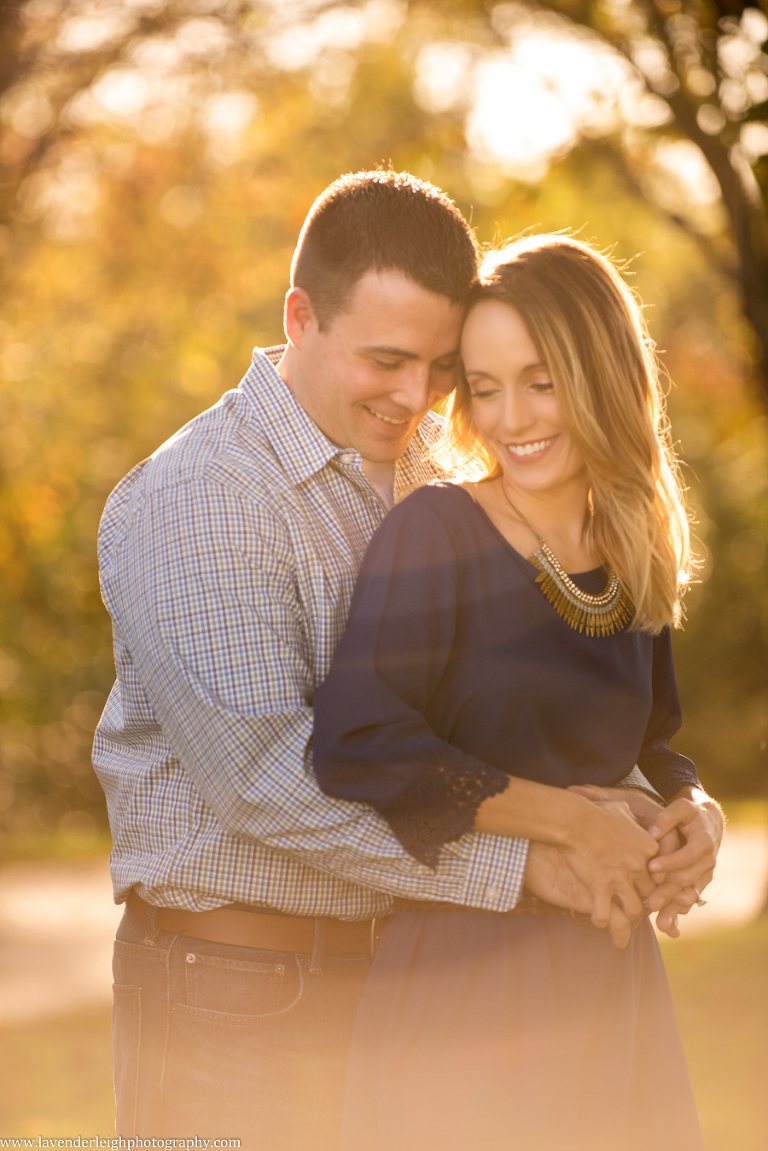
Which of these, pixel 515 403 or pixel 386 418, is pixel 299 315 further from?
pixel 515 403

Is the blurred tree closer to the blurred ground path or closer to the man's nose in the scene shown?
the man's nose

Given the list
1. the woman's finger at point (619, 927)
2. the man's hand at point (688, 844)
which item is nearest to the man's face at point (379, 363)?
the man's hand at point (688, 844)

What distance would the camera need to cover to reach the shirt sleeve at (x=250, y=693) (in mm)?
2105

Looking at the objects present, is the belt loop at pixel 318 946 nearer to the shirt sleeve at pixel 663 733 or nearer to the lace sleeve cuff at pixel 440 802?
the lace sleeve cuff at pixel 440 802

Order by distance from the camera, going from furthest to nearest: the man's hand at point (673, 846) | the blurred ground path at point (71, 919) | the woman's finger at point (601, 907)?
the blurred ground path at point (71, 919) → the man's hand at point (673, 846) → the woman's finger at point (601, 907)

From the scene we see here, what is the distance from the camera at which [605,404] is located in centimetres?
238

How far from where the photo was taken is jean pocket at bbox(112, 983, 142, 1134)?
7.88ft

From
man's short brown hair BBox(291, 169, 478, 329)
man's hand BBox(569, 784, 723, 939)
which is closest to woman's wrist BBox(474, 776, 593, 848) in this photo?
man's hand BBox(569, 784, 723, 939)

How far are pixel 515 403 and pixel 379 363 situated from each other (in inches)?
14.1

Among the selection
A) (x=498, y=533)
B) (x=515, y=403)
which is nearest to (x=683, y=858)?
(x=498, y=533)

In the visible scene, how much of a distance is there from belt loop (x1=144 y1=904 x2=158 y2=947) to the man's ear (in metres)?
1.23

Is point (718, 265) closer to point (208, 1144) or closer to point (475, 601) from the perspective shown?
point (475, 601)

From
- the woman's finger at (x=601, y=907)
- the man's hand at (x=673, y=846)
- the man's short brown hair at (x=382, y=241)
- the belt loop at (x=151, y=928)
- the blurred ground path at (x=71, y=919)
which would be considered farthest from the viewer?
the blurred ground path at (x=71, y=919)

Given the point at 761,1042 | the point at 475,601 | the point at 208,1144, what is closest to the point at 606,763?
the point at 475,601
